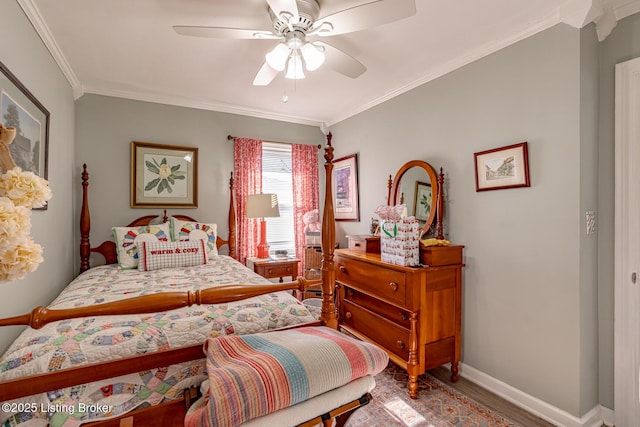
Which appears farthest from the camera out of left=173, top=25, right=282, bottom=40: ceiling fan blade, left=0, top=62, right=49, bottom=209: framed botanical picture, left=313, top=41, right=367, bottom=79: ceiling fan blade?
left=313, top=41, right=367, bottom=79: ceiling fan blade

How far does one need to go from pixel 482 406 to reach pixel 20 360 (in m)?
2.48

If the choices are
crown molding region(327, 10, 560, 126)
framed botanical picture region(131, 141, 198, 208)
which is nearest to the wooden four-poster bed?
framed botanical picture region(131, 141, 198, 208)

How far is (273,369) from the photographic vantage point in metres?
1.10

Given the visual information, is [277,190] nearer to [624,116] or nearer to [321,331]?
[321,331]

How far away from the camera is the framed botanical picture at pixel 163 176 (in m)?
3.22

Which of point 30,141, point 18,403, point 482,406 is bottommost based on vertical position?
point 482,406

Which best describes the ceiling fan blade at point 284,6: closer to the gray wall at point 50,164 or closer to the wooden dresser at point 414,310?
the gray wall at point 50,164

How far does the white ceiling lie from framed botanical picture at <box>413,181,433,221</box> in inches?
37.6

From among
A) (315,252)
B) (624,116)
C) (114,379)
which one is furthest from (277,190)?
(624,116)

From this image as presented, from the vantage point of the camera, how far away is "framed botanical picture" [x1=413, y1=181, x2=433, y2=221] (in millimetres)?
2705

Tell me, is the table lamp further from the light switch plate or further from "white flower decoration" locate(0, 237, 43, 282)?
the light switch plate

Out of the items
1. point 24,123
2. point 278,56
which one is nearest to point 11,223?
point 24,123

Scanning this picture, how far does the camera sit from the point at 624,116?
71.7 inches

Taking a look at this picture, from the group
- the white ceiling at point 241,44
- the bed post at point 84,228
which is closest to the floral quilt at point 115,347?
the bed post at point 84,228
